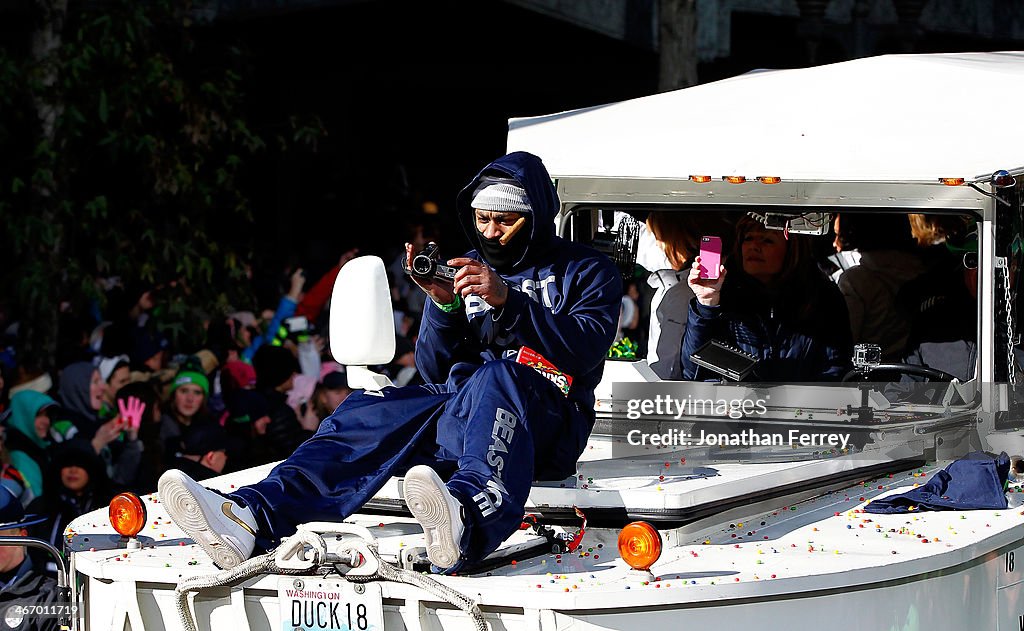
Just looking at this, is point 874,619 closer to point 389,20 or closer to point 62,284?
point 62,284

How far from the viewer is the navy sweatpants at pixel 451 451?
4.23m

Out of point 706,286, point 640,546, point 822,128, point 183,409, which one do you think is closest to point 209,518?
point 640,546

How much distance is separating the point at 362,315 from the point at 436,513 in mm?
1050

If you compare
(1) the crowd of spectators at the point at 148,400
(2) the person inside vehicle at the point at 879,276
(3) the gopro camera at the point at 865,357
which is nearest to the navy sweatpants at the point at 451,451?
(3) the gopro camera at the point at 865,357

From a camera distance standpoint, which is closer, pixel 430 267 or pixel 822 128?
pixel 430 267

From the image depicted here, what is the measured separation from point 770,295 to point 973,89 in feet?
3.70

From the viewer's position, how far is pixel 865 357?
5.80 metres

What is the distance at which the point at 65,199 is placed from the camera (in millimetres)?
8906

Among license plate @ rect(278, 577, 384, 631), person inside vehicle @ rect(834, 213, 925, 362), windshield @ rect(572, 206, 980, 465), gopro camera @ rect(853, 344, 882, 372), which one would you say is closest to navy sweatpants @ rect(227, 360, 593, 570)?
license plate @ rect(278, 577, 384, 631)

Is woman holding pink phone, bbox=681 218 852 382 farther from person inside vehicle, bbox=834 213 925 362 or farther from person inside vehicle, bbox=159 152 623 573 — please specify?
person inside vehicle, bbox=159 152 623 573

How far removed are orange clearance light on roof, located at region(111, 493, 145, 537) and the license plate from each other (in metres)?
0.64

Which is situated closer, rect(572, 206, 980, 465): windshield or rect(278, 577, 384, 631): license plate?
rect(278, 577, 384, 631): license plate

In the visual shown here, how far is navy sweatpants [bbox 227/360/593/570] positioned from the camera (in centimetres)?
423

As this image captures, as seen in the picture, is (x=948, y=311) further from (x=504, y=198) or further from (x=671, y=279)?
(x=504, y=198)
